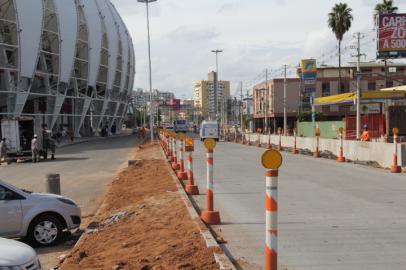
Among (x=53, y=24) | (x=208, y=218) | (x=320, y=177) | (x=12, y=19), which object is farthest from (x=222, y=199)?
(x=53, y=24)

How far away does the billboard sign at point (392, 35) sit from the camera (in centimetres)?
4462

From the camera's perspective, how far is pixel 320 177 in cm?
1720

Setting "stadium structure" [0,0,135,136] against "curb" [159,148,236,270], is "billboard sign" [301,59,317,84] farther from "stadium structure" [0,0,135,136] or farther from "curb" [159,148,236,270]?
"curb" [159,148,236,270]

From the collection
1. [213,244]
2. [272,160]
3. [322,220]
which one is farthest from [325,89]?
[272,160]

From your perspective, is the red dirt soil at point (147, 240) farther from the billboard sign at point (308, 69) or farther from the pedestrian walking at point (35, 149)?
the billboard sign at point (308, 69)

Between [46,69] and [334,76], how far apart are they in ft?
168

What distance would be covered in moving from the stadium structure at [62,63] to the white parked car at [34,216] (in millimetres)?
27641

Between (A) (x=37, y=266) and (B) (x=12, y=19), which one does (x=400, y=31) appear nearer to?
(B) (x=12, y=19)

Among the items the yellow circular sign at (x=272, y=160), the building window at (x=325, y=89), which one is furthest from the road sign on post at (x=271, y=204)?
the building window at (x=325, y=89)

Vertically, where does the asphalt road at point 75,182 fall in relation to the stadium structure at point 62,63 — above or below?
below

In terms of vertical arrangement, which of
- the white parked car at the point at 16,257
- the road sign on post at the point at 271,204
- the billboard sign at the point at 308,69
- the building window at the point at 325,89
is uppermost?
the billboard sign at the point at 308,69

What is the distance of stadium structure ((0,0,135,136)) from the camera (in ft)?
189

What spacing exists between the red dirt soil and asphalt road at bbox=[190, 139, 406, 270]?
1.86 ft

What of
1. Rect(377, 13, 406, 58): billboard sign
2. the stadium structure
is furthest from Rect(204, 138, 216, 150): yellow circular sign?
Rect(377, 13, 406, 58): billboard sign
